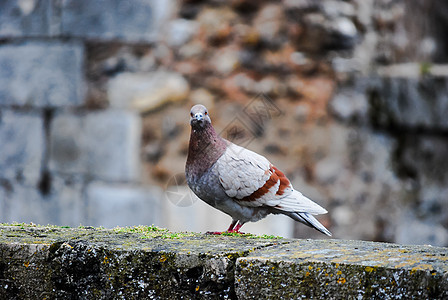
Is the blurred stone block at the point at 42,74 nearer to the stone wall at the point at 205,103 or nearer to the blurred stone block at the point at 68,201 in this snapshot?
the stone wall at the point at 205,103

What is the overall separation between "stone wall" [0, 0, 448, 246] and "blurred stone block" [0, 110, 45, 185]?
1 cm

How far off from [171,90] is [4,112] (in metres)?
1.68

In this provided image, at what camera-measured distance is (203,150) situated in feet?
10.2

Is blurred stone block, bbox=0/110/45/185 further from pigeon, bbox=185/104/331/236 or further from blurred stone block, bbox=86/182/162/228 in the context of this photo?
pigeon, bbox=185/104/331/236

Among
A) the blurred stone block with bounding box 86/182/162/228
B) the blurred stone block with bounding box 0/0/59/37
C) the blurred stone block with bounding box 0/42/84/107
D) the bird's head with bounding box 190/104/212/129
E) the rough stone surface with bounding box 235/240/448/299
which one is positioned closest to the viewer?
the rough stone surface with bounding box 235/240/448/299

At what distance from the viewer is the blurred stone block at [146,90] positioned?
5633 millimetres

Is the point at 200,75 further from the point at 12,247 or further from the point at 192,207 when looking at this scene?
the point at 12,247

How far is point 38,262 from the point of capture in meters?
2.65

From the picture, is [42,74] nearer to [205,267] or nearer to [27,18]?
[27,18]

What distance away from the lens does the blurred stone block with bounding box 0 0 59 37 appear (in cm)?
595

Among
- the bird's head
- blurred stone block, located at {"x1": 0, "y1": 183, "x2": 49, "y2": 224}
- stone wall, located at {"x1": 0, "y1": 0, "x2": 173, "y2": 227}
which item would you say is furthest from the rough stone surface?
blurred stone block, located at {"x1": 0, "y1": 183, "x2": 49, "y2": 224}

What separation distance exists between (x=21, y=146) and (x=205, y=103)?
1.79 meters

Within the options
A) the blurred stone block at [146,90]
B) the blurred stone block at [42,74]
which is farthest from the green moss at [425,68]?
the blurred stone block at [42,74]

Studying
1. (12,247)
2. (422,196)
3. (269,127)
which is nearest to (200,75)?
(269,127)
